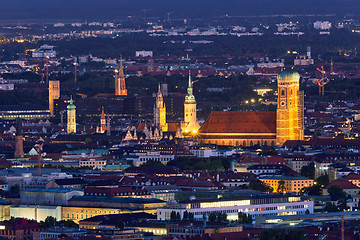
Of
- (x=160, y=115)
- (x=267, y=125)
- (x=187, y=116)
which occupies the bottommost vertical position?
(x=267, y=125)

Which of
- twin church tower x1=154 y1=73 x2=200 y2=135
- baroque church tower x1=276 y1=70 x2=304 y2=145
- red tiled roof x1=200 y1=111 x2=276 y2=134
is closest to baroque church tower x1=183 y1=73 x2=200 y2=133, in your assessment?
twin church tower x1=154 y1=73 x2=200 y2=135

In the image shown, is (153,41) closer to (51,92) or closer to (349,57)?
(349,57)

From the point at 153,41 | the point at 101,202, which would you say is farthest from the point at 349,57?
the point at 101,202

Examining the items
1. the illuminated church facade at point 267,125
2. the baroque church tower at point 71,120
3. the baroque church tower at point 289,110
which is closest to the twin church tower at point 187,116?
the illuminated church facade at point 267,125

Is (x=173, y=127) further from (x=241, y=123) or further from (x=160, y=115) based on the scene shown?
(x=241, y=123)

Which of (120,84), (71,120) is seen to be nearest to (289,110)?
(71,120)

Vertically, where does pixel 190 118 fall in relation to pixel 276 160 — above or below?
above

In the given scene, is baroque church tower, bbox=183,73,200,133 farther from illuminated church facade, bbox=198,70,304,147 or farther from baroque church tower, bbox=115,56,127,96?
baroque church tower, bbox=115,56,127,96
